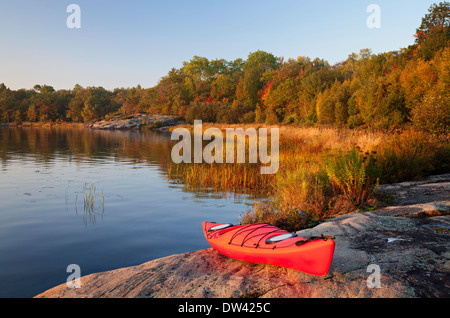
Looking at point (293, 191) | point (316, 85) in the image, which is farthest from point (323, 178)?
point (316, 85)

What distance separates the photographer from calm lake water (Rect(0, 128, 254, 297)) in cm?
598

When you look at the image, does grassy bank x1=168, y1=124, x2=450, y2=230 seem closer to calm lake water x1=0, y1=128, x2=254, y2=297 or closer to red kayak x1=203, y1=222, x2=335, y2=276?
calm lake water x1=0, y1=128, x2=254, y2=297

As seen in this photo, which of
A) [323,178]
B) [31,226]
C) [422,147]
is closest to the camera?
[31,226]

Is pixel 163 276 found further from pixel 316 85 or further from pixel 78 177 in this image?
pixel 316 85

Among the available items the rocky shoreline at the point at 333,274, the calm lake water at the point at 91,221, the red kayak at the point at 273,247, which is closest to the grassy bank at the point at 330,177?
the calm lake water at the point at 91,221

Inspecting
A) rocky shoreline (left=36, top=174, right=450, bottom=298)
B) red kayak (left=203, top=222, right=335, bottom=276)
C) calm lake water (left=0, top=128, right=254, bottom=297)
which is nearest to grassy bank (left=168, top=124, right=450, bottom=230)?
calm lake water (left=0, top=128, right=254, bottom=297)

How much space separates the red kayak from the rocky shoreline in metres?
0.16

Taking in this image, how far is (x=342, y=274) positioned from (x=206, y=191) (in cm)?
815

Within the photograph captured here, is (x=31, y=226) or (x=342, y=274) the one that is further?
(x=31, y=226)

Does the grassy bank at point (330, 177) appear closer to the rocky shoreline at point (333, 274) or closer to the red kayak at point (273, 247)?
the rocky shoreline at point (333, 274)

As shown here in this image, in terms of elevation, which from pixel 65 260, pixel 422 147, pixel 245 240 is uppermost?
pixel 422 147

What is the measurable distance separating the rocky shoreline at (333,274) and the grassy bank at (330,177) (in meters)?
1.70

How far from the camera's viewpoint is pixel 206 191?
11992 millimetres

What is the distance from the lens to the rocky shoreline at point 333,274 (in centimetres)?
386
